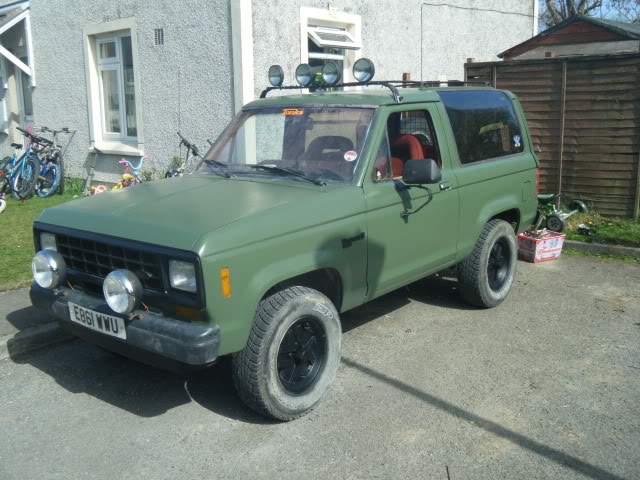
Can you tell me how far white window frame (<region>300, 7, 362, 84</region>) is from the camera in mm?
9797

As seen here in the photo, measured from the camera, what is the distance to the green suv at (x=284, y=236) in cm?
368

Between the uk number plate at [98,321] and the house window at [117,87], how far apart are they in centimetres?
762

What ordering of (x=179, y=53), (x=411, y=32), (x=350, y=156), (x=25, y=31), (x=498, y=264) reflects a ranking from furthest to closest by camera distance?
(x=25, y=31)
(x=411, y=32)
(x=179, y=53)
(x=498, y=264)
(x=350, y=156)

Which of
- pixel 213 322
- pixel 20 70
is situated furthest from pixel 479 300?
pixel 20 70

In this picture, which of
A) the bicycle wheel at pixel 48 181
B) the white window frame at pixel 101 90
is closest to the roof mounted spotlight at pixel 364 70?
the white window frame at pixel 101 90

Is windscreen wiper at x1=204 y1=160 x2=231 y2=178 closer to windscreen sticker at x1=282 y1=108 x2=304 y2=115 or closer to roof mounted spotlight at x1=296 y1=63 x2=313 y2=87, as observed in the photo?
windscreen sticker at x1=282 y1=108 x2=304 y2=115

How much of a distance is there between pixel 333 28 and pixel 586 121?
410 cm

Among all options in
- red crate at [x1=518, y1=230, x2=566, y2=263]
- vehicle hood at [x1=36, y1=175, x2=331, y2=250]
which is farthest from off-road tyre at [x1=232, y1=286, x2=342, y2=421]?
red crate at [x1=518, y1=230, x2=566, y2=263]

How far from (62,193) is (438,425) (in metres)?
9.58

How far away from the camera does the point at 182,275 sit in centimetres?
365

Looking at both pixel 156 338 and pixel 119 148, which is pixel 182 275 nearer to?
pixel 156 338

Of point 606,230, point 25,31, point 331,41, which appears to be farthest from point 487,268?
point 25,31

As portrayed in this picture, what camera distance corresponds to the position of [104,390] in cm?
455

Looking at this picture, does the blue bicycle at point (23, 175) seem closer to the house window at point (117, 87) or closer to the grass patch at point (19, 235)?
the grass patch at point (19, 235)
